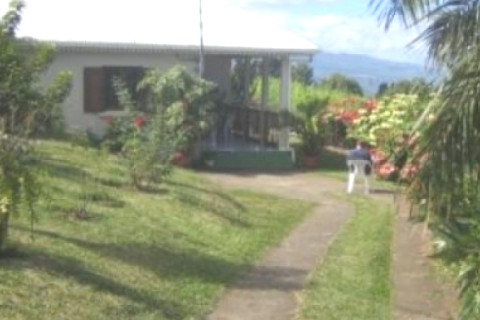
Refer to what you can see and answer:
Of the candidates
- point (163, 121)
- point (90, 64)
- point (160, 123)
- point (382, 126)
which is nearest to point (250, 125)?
point (382, 126)

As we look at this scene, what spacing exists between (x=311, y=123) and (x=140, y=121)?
7974mm

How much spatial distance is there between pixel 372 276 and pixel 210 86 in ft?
33.0

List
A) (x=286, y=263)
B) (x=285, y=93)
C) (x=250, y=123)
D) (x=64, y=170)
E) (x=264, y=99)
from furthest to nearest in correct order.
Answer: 1. (x=250, y=123)
2. (x=264, y=99)
3. (x=285, y=93)
4. (x=64, y=170)
5. (x=286, y=263)

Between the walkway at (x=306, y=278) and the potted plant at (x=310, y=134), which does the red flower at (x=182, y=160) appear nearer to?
the potted plant at (x=310, y=134)

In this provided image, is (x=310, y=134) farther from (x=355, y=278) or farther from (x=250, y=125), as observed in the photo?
(x=355, y=278)

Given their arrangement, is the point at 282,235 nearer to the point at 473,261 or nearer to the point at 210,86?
the point at 473,261

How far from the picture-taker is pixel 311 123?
80.5ft

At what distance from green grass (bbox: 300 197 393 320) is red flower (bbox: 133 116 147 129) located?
3.60 meters

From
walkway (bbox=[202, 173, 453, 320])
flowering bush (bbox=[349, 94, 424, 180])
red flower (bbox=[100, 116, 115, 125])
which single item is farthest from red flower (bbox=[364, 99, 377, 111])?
walkway (bbox=[202, 173, 453, 320])

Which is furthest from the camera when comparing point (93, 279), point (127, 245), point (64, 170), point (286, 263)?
point (64, 170)

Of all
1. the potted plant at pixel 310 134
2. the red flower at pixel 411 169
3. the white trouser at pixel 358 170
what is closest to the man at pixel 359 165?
the white trouser at pixel 358 170

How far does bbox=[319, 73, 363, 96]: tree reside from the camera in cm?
3956

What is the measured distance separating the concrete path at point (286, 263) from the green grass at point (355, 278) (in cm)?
16

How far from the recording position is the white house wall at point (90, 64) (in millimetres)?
21922
